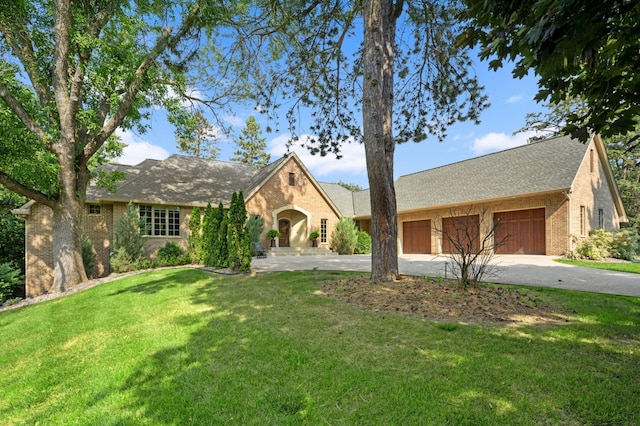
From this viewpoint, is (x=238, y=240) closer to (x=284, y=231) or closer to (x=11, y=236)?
(x=284, y=231)

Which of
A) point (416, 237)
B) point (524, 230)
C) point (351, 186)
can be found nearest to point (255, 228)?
point (416, 237)

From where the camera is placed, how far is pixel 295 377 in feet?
9.97

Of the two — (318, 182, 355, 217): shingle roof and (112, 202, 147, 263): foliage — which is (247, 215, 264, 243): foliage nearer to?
(112, 202, 147, 263): foliage

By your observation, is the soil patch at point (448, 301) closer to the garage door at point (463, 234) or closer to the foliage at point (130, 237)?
the garage door at point (463, 234)

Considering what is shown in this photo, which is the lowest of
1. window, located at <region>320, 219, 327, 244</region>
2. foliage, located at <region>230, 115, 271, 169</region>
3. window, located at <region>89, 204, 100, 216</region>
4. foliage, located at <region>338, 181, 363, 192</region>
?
window, located at <region>320, 219, 327, 244</region>

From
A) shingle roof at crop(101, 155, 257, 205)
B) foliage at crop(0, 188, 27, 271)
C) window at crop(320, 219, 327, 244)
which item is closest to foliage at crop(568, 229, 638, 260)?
window at crop(320, 219, 327, 244)

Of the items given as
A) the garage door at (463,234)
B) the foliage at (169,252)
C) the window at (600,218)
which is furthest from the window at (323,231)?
the window at (600,218)

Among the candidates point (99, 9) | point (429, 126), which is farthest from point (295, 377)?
point (99, 9)

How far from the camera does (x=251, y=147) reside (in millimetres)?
40688

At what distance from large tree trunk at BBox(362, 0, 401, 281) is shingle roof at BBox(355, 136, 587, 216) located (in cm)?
1239

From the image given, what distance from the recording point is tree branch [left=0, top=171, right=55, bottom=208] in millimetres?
9438

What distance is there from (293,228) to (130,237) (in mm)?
10744

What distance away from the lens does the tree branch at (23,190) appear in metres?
9.44

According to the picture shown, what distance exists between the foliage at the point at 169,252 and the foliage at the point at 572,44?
50.3 ft
